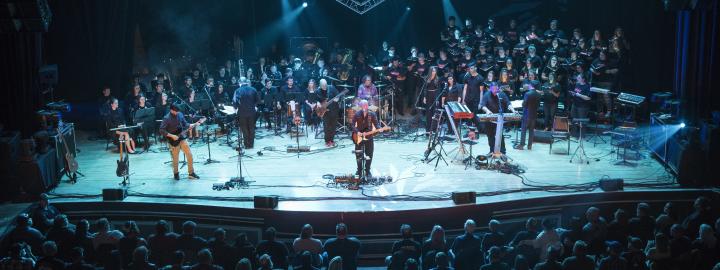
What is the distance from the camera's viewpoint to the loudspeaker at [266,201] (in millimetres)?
12711

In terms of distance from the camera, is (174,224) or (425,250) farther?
(174,224)

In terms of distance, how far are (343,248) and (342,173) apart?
4.62 metres

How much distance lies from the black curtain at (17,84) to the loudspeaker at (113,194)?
339 centimetres

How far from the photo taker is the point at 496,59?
68.9 ft

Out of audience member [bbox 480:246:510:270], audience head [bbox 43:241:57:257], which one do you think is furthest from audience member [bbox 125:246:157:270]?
audience member [bbox 480:246:510:270]

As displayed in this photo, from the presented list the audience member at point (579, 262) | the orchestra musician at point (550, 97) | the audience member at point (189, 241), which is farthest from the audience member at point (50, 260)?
the orchestra musician at point (550, 97)

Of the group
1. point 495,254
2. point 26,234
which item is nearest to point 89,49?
point 26,234

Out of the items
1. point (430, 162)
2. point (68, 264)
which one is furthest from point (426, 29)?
point (68, 264)

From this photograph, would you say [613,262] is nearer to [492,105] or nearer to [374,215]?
[374,215]

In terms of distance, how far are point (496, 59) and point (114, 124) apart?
34.9 ft

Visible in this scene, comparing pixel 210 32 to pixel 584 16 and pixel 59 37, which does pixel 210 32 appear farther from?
Answer: pixel 584 16

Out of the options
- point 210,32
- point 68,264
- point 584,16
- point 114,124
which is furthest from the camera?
point 210,32

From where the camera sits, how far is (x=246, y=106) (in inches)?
695

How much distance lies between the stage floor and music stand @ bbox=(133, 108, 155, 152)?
1.10 feet
